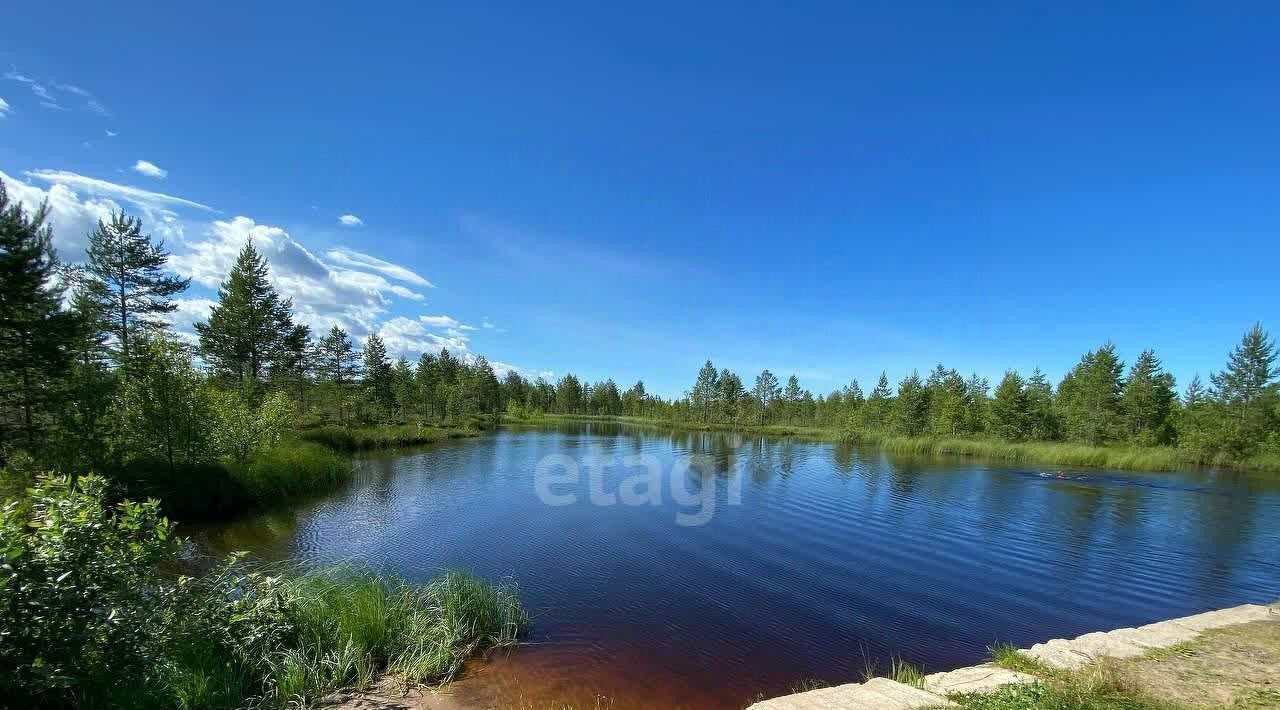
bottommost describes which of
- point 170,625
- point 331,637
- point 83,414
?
point 331,637

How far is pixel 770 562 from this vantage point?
14.6m

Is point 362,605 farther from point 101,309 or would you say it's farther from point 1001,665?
point 101,309

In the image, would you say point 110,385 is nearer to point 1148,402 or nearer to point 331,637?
point 331,637

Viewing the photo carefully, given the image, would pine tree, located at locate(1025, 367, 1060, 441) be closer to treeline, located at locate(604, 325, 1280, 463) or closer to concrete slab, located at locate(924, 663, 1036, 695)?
treeline, located at locate(604, 325, 1280, 463)

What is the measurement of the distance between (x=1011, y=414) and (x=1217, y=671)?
64880 mm

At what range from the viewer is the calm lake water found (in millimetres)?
8906

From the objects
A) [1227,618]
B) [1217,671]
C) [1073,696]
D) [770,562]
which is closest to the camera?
[1073,696]

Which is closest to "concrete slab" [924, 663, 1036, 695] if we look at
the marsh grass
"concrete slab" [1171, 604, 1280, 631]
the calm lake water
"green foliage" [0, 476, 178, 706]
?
the calm lake water

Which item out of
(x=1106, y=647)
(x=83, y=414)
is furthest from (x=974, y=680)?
(x=83, y=414)

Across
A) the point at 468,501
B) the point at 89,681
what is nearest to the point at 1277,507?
the point at 468,501

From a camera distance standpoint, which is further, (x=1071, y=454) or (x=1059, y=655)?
(x=1071, y=454)

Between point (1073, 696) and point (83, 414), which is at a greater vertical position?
point (83, 414)

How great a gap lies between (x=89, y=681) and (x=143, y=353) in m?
17.5

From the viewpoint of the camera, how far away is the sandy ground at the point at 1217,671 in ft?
18.4
